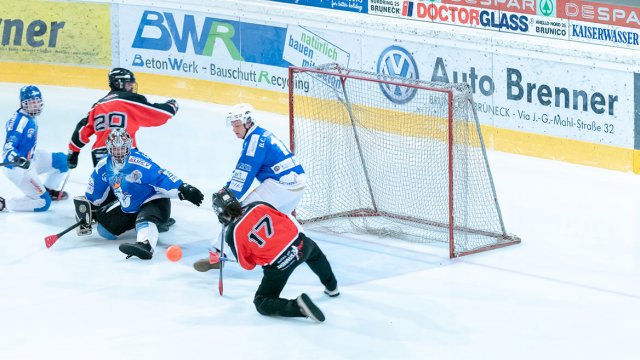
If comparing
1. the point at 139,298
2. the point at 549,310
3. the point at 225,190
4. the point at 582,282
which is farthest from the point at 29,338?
the point at 582,282

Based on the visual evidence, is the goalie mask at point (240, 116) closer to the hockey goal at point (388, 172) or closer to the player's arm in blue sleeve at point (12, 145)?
the hockey goal at point (388, 172)

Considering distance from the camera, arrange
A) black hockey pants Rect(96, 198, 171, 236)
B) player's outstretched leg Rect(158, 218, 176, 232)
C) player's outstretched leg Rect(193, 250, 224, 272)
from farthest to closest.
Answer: player's outstretched leg Rect(158, 218, 176, 232)
black hockey pants Rect(96, 198, 171, 236)
player's outstretched leg Rect(193, 250, 224, 272)

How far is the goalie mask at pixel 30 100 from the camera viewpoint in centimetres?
973

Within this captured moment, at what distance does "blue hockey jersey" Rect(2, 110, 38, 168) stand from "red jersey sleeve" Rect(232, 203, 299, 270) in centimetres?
360

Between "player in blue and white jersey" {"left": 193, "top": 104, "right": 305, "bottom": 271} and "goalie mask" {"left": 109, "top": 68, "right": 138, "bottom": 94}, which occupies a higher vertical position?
"goalie mask" {"left": 109, "top": 68, "right": 138, "bottom": 94}

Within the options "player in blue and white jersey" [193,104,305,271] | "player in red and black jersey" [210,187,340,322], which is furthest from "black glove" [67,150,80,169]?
"player in red and black jersey" [210,187,340,322]

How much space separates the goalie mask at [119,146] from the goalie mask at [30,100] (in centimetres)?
151

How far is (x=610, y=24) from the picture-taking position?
1090 centimetres

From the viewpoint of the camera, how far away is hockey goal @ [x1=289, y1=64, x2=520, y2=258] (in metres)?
8.88

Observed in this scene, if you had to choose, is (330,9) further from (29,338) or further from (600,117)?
(29,338)

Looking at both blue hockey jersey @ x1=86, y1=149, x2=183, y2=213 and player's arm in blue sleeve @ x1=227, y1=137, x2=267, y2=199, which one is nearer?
player's arm in blue sleeve @ x1=227, y1=137, x2=267, y2=199

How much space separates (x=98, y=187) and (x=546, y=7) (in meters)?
4.91

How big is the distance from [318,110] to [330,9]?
128 inches

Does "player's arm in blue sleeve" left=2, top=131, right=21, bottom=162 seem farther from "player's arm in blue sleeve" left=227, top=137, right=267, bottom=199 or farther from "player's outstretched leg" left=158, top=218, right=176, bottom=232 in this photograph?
"player's arm in blue sleeve" left=227, top=137, right=267, bottom=199
